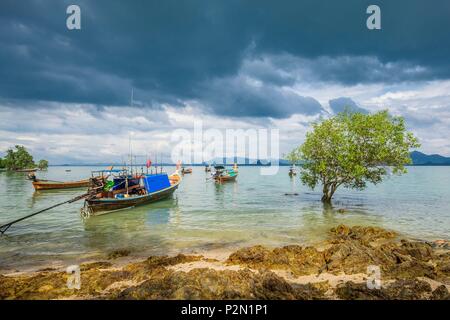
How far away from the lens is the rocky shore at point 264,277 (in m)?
8.69

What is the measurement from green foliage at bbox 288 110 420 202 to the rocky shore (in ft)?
41.8

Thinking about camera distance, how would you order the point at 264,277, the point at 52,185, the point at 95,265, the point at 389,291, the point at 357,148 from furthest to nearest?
the point at 52,185, the point at 357,148, the point at 95,265, the point at 264,277, the point at 389,291

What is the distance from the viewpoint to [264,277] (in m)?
9.52

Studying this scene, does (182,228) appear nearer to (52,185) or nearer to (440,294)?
(440,294)

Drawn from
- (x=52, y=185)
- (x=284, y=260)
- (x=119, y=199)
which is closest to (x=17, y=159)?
(x=52, y=185)

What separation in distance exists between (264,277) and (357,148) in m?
20.8

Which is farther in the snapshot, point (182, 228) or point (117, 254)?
point (182, 228)

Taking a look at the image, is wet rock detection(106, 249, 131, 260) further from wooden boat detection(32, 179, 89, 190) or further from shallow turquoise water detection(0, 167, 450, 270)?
wooden boat detection(32, 179, 89, 190)

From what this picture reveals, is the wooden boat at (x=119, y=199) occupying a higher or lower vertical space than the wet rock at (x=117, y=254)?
higher

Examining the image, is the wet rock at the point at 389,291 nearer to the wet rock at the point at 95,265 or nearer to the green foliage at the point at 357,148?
the wet rock at the point at 95,265

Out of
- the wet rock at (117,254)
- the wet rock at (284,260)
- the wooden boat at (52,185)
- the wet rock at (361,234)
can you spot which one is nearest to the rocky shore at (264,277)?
the wet rock at (284,260)

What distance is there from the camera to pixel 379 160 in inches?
1012

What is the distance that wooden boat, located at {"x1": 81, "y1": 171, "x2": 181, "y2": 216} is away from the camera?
26.4m

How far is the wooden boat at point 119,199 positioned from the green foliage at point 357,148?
60.5 feet
